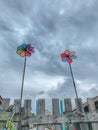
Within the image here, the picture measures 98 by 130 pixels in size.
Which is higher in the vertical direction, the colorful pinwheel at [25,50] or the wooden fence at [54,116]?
the colorful pinwheel at [25,50]

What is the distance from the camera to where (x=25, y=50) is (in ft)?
21.2

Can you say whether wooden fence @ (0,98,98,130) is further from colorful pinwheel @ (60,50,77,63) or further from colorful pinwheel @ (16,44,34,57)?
colorful pinwheel @ (60,50,77,63)

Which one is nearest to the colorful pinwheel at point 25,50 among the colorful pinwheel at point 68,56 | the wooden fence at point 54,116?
the colorful pinwheel at point 68,56

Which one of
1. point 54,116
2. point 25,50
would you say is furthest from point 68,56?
point 54,116

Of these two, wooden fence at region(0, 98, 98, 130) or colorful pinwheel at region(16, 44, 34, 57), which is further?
colorful pinwheel at region(16, 44, 34, 57)

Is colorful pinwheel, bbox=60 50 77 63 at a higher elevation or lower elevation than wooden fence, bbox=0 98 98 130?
higher

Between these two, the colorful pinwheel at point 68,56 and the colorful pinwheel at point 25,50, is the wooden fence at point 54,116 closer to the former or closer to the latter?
the colorful pinwheel at point 25,50

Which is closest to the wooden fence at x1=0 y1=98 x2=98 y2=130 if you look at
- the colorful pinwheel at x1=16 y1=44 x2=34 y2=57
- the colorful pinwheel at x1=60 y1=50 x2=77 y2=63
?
the colorful pinwheel at x1=16 y1=44 x2=34 y2=57

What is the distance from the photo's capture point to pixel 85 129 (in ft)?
13.8

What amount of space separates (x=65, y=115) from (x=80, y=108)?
0.66 meters

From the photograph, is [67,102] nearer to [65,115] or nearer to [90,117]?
[65,115]

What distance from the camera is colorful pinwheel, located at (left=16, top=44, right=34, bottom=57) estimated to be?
20.9 feet

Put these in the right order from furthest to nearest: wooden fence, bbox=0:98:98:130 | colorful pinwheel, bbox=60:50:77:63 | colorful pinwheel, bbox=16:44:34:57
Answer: colorful pinwheel, bbox=60:50:77:63 < colorful pinwheel, bbox=16:44:34:57 < wooden fence, bbox=0:98:98:130

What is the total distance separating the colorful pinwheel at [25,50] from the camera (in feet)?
A: 20.9
